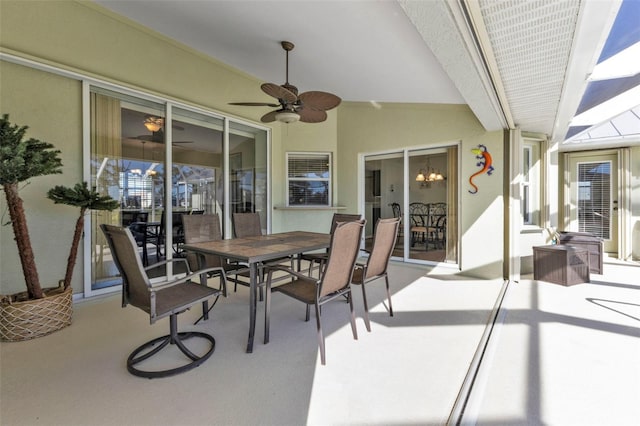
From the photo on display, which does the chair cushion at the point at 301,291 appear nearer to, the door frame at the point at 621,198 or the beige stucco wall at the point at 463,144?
the beige stucco wall at the point at 463,144

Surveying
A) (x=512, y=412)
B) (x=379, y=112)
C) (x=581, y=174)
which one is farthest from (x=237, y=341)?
(x=581, y=174)

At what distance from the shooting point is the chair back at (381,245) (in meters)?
2.53

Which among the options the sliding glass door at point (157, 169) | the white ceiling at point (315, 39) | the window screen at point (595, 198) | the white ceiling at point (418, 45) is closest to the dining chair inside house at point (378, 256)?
the white ceiling at point (418, 45)

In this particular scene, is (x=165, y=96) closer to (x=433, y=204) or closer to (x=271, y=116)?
(x=271, y=116)

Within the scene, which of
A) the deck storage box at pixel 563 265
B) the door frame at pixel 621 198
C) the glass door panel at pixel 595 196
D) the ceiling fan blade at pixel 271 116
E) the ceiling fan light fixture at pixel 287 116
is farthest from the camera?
the glass door panel at pixel 595 196

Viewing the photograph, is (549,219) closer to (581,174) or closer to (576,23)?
(581,174)

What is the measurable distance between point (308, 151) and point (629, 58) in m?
4.43

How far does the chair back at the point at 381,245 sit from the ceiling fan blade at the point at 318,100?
1.37 meters

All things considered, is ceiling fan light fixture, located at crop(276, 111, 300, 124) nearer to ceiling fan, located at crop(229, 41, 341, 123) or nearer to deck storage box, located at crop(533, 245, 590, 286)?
ceiling fan, located at crop(229, 41, 341, 123)

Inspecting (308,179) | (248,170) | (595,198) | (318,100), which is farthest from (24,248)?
(595,198)

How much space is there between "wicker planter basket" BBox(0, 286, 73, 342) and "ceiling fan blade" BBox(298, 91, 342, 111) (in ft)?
9.49

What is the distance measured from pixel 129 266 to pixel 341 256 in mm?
1390

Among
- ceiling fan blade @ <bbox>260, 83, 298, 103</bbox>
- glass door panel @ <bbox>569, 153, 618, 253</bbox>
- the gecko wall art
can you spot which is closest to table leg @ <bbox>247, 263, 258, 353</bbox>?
ceiling fan blade @ <bbox>260, 83, 298, 103</bbox>

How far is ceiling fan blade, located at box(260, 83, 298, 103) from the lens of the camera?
8.60 feet
